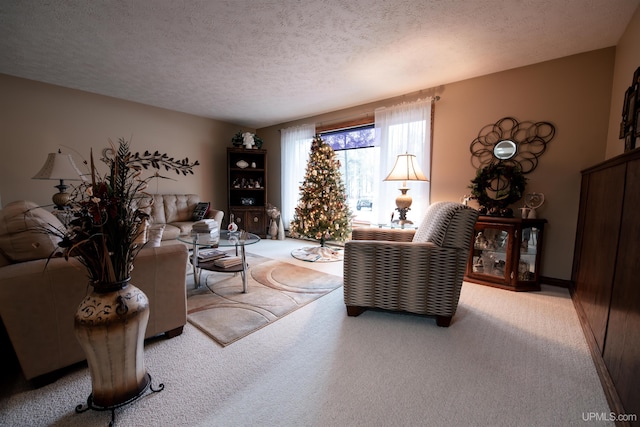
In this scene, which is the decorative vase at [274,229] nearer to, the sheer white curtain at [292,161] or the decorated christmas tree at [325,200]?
the sheer white curtain at [292,161]

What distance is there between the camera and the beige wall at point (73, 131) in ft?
10.6

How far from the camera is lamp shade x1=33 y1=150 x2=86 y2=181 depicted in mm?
2752

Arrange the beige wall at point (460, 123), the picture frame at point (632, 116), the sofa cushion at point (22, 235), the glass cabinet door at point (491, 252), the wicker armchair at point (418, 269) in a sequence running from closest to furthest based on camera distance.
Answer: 1. the sofa cushion at point (22, 235)
2. the picture frame at point (632, 116)
3. the wicker armchair at point (418, 269)
4. the beige wall at point (460, 123)
5. the glass cabinet door at point (491, 252)

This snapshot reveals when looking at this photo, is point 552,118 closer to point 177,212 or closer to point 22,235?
point 22,235

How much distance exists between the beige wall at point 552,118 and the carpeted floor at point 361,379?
1155 mm

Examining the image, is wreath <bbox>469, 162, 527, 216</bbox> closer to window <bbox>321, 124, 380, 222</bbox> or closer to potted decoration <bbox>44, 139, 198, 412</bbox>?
window <bbox>321, 124, 380, 222</bbox>

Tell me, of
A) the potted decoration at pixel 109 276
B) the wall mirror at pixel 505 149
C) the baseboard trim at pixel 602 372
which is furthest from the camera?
the wall mirror at pixel 505 149

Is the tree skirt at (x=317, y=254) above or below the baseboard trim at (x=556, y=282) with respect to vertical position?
below

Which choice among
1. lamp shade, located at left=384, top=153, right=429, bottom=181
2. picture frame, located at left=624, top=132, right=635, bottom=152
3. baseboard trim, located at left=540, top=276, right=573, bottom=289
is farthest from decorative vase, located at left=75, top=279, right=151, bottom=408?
baseboard trim, located at left=540, top=276, right=573, bottom=289

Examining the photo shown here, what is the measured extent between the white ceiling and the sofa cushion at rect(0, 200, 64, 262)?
5.46 ft

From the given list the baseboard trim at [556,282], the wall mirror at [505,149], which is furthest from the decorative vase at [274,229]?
the baseboard trim at [556,282]

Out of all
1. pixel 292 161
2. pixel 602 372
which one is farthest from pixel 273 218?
pixel 602 372

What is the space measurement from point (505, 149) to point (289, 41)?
2.66 m

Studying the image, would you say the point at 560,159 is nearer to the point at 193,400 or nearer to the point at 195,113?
the point at 193,400
